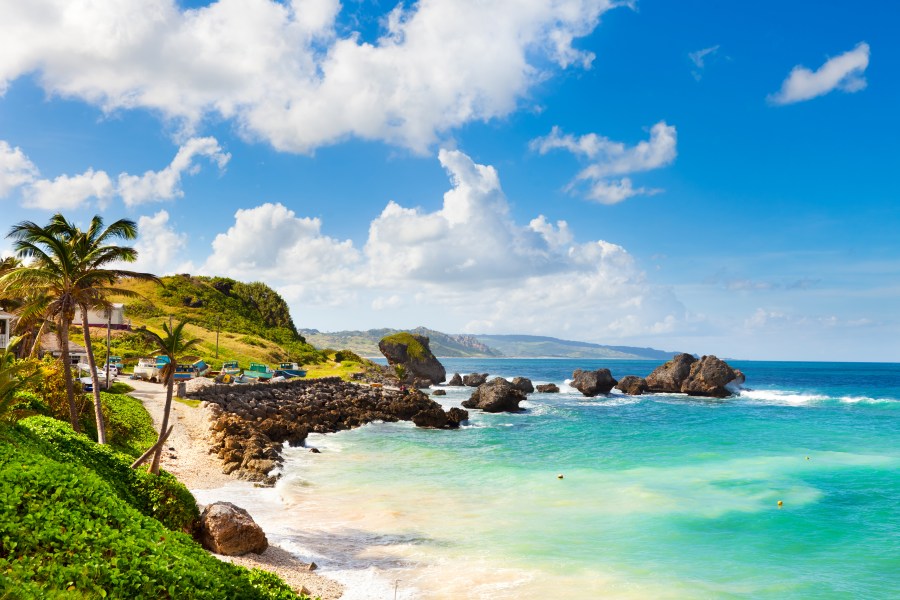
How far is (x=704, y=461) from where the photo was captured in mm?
42188

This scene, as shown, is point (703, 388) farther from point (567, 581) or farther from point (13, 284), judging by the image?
point (13, 284)

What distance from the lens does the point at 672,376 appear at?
96.6 m

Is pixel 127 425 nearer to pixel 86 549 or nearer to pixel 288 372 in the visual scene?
pixel 86 549

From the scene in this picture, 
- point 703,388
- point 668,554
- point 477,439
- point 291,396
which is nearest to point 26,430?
point 668,554

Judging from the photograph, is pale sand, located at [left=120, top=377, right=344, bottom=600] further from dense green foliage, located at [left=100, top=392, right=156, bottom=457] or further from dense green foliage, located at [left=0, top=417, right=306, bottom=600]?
dense green foliage, located at [left=0, top=417, right=306, bottom=600]

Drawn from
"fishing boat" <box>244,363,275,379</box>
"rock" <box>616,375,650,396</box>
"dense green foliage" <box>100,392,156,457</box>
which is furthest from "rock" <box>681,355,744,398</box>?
"dense green foliage" <box>100,392,156,457</box>

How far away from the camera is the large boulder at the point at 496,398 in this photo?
6956cm

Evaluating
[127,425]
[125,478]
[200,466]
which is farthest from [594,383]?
[125,478]

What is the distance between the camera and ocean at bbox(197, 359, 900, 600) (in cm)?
2012

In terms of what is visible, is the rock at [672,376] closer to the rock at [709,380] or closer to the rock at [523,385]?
the rock at [709,380]

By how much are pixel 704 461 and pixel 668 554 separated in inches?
852

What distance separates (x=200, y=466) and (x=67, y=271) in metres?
12.9

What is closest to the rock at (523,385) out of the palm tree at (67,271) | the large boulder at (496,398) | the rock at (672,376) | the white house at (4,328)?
the large boulder at (496,398)

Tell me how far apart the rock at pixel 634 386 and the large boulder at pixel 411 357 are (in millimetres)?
34525
